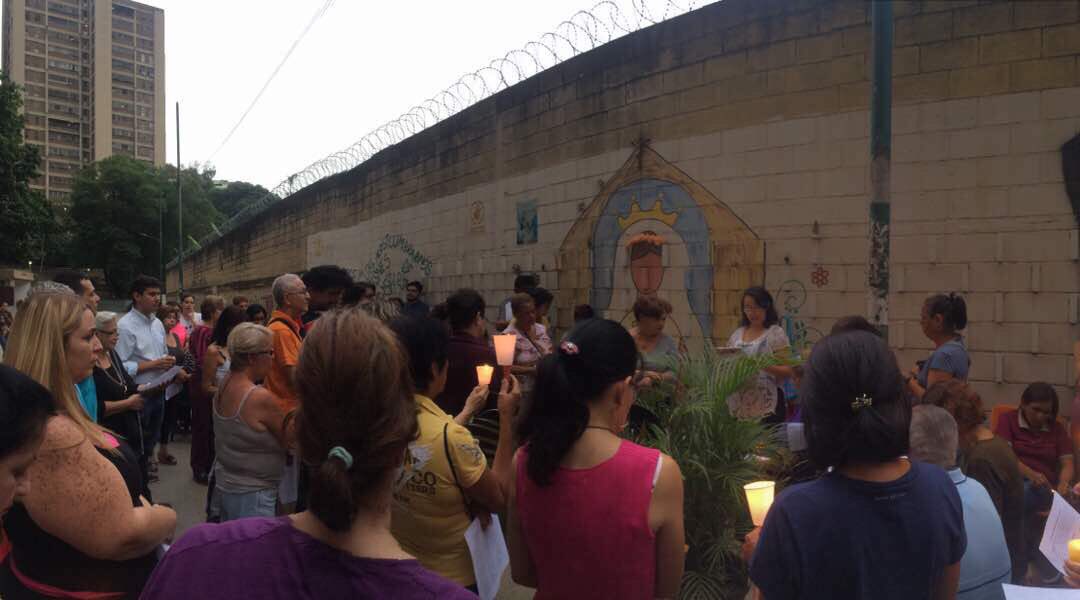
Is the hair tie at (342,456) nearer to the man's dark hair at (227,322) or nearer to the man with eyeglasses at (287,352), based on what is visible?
the man with eyeglasses at (287,352)

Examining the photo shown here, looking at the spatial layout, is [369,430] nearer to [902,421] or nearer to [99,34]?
[902,421]

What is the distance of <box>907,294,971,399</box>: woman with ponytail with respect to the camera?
4684 mm

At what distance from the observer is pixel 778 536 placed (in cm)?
174

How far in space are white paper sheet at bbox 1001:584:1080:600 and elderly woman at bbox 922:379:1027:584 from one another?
1.40 m

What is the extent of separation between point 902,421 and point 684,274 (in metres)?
6.35

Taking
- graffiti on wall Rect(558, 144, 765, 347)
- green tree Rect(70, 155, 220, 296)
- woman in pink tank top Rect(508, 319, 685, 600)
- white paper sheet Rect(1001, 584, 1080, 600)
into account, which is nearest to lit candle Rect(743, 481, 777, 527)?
woman in pink tank top Rect(508, 319, 685, 600)

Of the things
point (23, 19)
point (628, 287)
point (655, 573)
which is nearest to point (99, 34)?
point (23, 19)

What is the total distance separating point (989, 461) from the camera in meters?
3.36

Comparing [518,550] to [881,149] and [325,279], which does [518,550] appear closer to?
[325,279]

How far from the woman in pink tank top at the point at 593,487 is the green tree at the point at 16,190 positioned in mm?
33195

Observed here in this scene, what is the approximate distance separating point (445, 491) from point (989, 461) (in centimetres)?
253

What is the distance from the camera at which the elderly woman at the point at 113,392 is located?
4.85 meters

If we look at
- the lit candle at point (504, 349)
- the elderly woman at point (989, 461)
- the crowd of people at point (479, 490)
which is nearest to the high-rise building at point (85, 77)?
the lit candle at point (504, 349)

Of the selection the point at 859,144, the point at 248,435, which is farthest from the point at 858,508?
the point at 859,144
